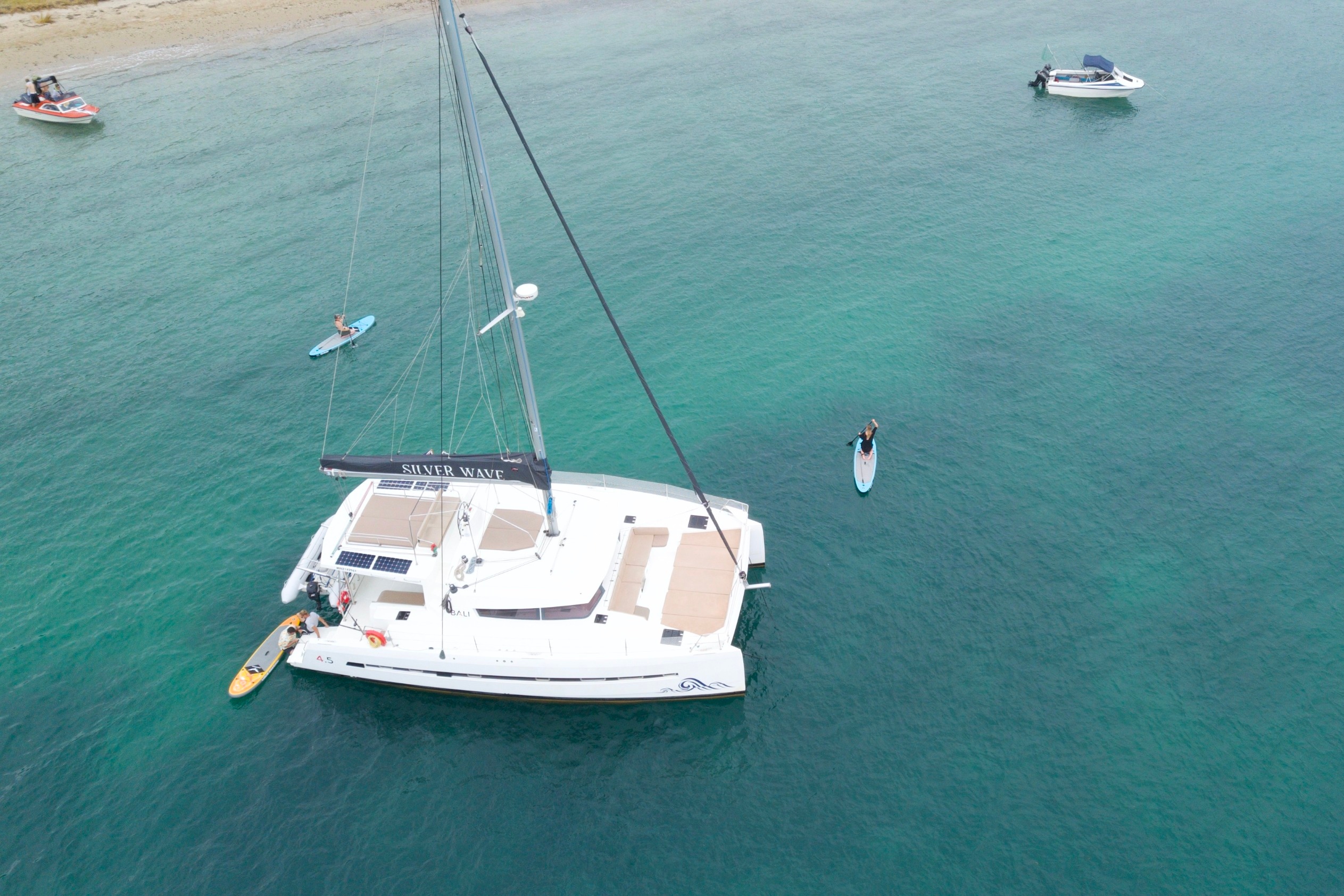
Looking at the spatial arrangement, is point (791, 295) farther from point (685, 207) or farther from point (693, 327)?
point (685, 207)

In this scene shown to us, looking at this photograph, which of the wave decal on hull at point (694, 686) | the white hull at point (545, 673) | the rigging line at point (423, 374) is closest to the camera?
the white hull at point (545, 673)

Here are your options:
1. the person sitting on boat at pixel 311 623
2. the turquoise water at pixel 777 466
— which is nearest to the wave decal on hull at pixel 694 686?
the turquoise water at pixel 777 466

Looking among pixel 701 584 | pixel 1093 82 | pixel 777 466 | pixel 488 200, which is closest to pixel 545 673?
pixel 701 584

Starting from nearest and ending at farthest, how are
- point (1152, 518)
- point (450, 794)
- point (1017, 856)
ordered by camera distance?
point (1017, 856) < point (450, 794) < point (1152, 518)

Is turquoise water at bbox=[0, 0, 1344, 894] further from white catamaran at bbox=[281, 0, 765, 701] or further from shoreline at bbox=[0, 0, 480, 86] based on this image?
shoreline at bbox=[0, 0, 480, 86]

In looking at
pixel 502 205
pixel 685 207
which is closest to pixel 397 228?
pixel 502 205

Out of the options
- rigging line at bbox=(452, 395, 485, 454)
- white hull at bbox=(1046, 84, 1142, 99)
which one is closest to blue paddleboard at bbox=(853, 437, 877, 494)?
rigging line at bbox=(452, 395, 485, 454)

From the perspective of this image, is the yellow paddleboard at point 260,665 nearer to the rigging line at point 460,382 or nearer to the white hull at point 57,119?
the rigging line at point 460,382
